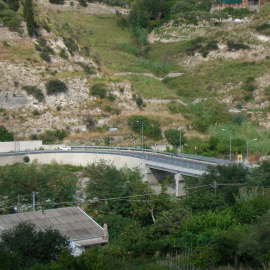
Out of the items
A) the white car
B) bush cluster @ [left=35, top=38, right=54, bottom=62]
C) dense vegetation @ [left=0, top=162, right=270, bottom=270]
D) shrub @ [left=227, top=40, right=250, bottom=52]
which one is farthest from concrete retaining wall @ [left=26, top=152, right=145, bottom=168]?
shrub @ [left=227, top=40, right=250, bottom=52]

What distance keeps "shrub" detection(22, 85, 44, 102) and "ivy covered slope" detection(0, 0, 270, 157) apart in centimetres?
11

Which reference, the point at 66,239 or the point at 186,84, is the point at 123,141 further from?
the point at 66,239

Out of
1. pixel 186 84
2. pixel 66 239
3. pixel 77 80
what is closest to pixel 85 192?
pixel 66 239

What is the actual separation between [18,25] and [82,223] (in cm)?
4862

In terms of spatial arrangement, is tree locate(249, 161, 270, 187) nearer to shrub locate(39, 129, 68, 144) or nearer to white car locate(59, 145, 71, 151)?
white car locate(59, 145, 71, 151)

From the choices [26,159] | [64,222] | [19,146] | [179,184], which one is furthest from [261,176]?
[19,146]

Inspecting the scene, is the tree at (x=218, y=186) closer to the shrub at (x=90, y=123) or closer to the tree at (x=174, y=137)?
the tree at (x=174, y=137)

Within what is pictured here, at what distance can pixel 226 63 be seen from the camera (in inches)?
3839

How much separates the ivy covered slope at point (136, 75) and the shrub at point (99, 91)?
0.16 m

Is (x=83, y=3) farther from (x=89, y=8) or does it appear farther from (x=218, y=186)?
(x=218, y=186)

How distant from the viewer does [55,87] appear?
78.1 metres

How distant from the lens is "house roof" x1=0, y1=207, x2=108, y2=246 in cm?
3641

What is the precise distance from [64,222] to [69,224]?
0.31 meters

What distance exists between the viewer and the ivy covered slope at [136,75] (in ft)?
246
